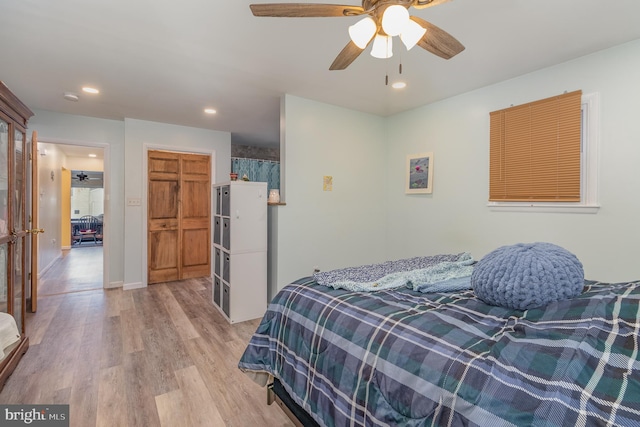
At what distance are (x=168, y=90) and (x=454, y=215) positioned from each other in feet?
11.1

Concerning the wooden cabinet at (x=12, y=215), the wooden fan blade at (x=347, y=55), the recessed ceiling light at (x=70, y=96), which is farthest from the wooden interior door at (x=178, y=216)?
the wooden fan blade at (x=347, y=55)

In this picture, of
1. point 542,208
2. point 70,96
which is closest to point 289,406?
point 542,208

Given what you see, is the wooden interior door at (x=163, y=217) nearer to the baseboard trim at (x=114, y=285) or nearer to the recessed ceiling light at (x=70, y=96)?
the baseboard trim at (x=114, y=285)

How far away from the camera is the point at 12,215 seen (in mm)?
2271

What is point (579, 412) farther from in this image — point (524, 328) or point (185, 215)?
point (185, 215)

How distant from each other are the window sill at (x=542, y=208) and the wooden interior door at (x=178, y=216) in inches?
Answer: 163

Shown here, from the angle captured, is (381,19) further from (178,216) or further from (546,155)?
(178,216)

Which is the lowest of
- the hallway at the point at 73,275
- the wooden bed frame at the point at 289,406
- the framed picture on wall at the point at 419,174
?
the hallway at the point at 73,275

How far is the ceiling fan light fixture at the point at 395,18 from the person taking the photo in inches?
51.6

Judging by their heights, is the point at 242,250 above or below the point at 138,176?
below

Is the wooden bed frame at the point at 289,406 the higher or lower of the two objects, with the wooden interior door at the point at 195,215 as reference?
lower

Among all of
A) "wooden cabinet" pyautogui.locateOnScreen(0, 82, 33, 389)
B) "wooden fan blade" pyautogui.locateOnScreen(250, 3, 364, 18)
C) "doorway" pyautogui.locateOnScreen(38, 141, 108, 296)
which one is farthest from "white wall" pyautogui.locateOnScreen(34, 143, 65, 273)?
"wooden fan blade" pyautogui.locateOnScreen(250, 3, 364, 18)

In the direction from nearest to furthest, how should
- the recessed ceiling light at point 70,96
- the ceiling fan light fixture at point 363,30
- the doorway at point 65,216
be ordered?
the ceiling fan light fixture at point 363,30 < the recessed ceiling light at point 70,96 < the doorway at point 65,216

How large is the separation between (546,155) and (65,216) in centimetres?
1031
